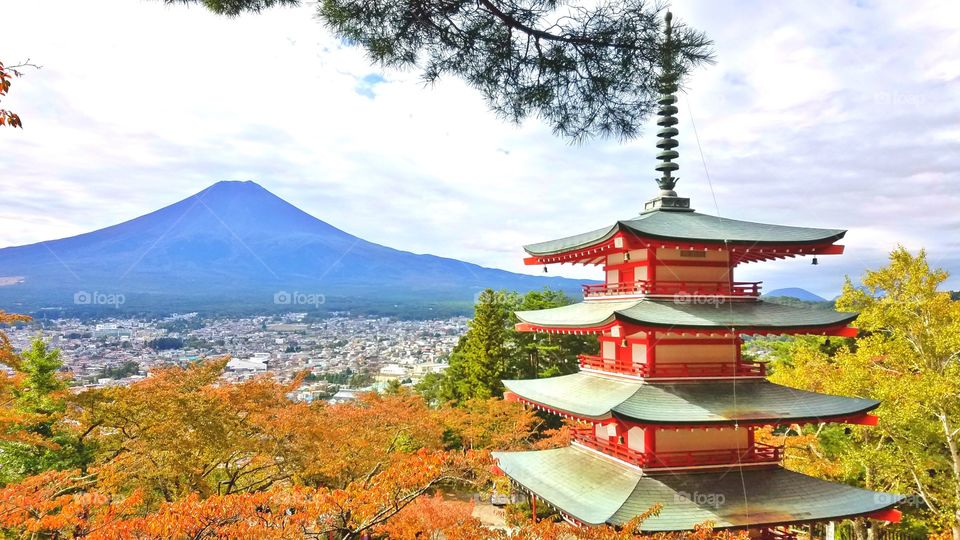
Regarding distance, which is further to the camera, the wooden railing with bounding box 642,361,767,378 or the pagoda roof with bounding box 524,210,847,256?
the wooden railing with bounding box 642,361,767,378

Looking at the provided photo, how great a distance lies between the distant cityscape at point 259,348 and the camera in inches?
1174

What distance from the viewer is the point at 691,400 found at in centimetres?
944

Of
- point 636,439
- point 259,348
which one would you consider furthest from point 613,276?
point 259,348

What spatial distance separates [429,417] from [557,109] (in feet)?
55.4

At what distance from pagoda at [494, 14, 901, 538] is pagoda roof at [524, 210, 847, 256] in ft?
0.14

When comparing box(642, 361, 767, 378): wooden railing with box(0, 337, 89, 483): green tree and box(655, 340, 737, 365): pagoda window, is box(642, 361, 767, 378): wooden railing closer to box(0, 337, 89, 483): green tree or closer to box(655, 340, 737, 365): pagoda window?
box(655, 340, 737, 365): pagoda window

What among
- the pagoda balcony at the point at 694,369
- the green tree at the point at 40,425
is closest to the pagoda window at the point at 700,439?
the pagoda balcony at the point at 694,369

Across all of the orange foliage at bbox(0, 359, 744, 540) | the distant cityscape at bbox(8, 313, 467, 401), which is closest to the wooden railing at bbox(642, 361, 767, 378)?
the orange foliage at bbox(0, 359, 744, 540)

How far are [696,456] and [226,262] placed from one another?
107159 mm

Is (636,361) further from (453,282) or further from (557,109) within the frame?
(453,282)

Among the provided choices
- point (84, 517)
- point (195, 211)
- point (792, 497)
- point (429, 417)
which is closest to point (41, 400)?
point (84, 517)

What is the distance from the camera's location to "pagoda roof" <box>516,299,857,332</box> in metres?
9.28

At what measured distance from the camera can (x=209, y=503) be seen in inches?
239

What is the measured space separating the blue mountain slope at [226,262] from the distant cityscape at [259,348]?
13.2m
